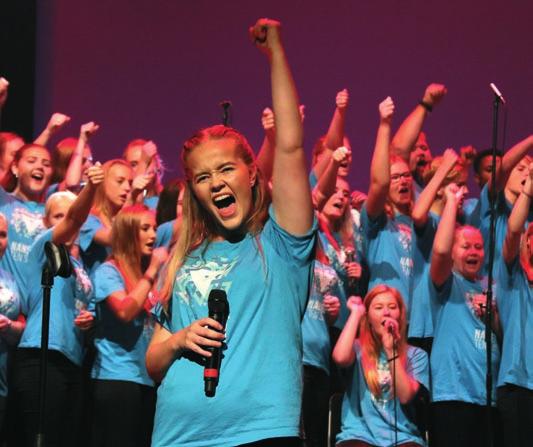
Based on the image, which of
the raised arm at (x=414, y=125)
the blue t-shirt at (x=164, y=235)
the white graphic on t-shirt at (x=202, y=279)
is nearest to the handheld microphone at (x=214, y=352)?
the white graphic on t-shirt at (x=202, y=279)

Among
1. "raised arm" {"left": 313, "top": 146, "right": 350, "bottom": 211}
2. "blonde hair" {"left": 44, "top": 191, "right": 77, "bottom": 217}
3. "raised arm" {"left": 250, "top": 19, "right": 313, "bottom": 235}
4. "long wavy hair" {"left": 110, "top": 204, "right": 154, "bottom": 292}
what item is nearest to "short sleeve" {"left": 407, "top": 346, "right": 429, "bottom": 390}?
"raised arm" {"left": 313, "top": 146, "right": 350, "bottom": 211}

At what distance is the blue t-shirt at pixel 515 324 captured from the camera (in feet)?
16.9

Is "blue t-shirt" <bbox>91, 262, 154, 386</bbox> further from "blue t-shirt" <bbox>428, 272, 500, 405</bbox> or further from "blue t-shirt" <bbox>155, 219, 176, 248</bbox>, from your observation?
"blue t-shirt" <bbox>428, 272, 500, 405</bbox>

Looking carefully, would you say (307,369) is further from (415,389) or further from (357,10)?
(357,10)

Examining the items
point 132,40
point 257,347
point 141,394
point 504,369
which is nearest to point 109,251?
point 141,394

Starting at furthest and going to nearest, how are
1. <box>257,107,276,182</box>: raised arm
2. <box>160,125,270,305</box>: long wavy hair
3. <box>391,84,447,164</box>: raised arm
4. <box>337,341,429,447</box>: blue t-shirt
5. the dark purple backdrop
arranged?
the dark purple backdrop
<box>391,84,447,164</box>: raised arm
<box>257,107,276,182</box>: raised arm
<box>337,341,429,447</box>: blue t-shirt
<box>160,125,270,305</box>: long wavy hair

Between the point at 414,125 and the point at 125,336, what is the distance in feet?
6.92

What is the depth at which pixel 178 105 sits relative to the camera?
784 cm

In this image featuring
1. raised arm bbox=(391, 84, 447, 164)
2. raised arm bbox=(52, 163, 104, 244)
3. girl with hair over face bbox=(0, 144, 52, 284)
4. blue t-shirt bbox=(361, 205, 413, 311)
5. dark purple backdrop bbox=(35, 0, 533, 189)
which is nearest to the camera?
raised arm bbox=(52, 163, 104, 244)

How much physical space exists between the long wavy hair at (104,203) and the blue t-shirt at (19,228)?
325 millimetres

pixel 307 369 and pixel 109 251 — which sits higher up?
pixel 109 251

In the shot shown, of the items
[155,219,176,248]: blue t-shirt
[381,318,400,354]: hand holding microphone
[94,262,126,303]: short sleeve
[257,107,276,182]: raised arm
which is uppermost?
[257,107,276,182]: raised arm

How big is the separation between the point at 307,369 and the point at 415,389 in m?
0.52

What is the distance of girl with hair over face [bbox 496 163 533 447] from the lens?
16.9ft
